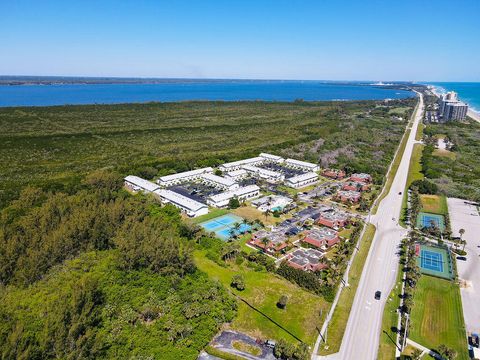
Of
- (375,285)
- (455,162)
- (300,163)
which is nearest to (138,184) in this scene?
(300,163)

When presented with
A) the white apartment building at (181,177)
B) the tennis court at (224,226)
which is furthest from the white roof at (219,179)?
the tennis court at (224,226)

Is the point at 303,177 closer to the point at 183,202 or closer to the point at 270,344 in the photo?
the point at 183,202

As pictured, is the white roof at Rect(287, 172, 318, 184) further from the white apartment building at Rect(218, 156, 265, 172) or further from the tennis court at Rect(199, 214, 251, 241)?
the tennis court at Rect(199, 214, 251, 241)

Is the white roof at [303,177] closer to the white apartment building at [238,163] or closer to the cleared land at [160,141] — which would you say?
the cleared land at [160,141]

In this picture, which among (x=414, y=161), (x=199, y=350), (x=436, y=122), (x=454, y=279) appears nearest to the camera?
(x=199, y=350)

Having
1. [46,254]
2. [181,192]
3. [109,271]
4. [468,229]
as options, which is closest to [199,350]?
[109,271]

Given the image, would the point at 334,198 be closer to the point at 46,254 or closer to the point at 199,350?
the point at 199,350

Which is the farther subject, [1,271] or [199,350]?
[1,271]
